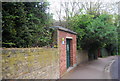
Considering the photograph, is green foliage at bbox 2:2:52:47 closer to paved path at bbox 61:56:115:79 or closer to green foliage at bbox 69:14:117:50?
paved path at bbox 61:56:115:79

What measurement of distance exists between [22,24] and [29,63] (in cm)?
159

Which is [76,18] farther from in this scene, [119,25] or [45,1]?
[119,25]

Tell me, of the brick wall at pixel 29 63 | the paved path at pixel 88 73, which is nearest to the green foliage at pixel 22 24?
the brick wall at pixel 29 63

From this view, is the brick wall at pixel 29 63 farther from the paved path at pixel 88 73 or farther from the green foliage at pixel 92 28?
the green foliage at pixel 92 28

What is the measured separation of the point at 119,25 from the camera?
2291cm

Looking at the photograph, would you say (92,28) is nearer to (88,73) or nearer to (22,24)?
(88,73)

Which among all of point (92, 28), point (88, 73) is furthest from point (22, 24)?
point (92, 28)

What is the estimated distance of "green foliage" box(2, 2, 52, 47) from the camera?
4.61 meters

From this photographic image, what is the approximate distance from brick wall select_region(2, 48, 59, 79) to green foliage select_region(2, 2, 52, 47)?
0.60 metres

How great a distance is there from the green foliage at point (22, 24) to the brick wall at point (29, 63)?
1.97ft

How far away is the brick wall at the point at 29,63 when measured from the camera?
347cm

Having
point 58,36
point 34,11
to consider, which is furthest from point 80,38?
point 34,11

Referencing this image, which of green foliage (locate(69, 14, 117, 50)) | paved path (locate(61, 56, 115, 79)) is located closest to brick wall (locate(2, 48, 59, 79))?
paved path (locate(61, 56, 115, 79))

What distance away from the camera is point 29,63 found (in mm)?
4555
